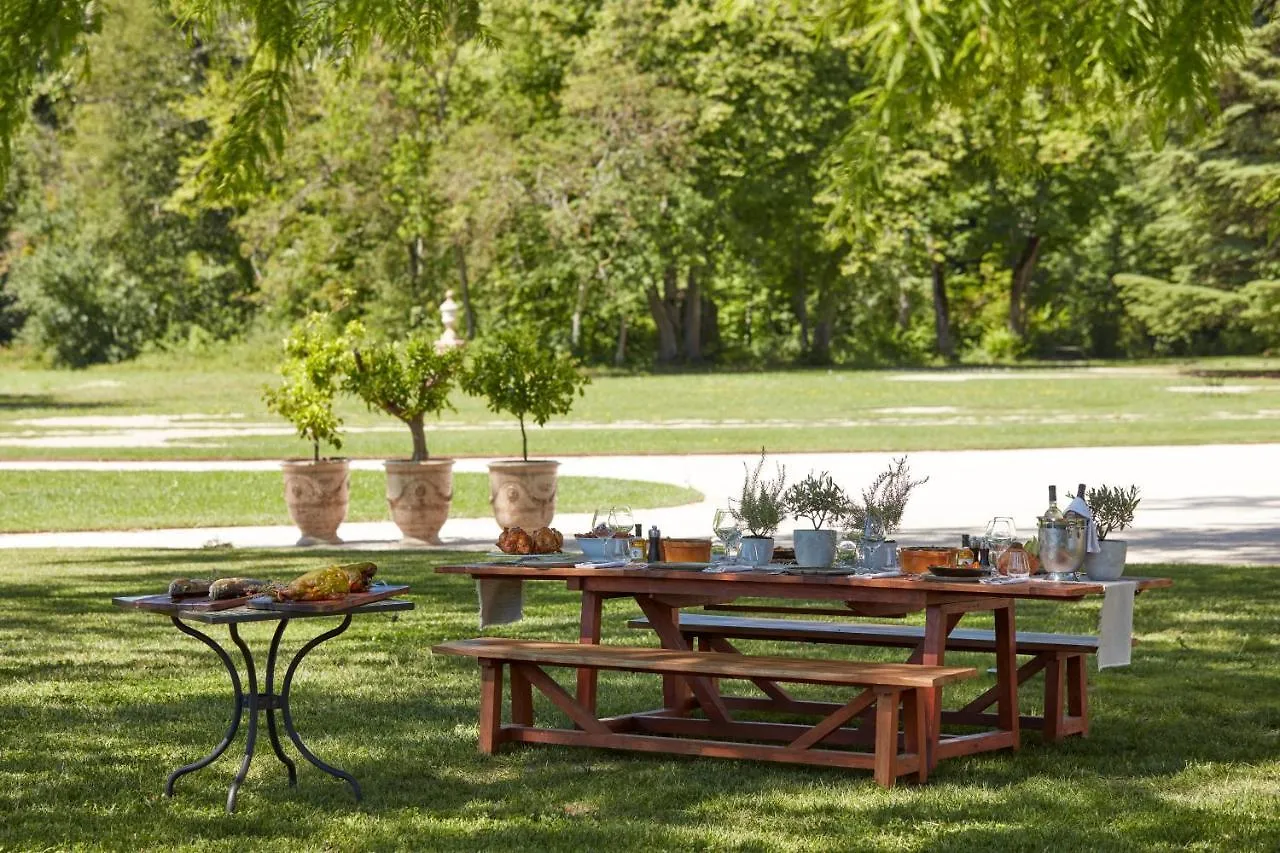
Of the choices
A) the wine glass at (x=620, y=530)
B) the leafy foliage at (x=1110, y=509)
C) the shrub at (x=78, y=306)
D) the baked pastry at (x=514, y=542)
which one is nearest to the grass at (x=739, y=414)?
the shrub at (x=78, y=306)

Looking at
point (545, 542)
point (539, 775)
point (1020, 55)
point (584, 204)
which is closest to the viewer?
point (1020, 55)

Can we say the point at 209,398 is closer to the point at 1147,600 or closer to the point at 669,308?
the point at 669,308

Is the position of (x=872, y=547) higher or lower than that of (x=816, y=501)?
lower

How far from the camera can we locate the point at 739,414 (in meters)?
36.9

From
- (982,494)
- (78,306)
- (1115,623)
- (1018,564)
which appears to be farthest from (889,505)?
(78,306)

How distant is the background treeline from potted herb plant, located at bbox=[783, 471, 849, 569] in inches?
1429

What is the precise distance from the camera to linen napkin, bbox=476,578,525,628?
332 inches

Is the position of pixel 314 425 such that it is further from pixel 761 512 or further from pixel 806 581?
pixel 806 581

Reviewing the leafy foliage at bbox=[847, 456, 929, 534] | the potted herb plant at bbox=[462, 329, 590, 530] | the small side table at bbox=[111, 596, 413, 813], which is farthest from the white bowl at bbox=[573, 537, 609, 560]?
the potted herb plant at bbox=[462, 329, 590, 530]

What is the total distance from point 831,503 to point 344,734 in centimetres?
228

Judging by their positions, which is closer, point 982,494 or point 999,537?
point 999,537

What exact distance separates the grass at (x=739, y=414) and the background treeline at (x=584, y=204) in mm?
3944

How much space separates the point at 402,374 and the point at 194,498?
5182mm

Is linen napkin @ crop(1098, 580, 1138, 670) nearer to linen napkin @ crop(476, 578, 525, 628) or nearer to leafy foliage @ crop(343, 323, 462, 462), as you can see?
linen napkin @ crop(476, 578, 525, 628)
